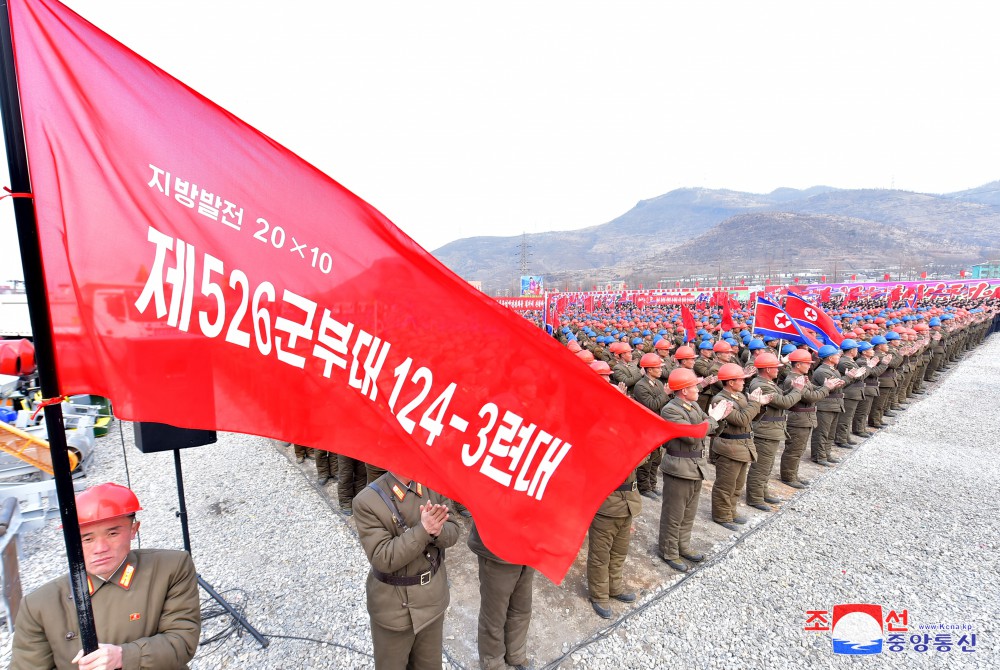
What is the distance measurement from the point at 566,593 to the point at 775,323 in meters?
8.33

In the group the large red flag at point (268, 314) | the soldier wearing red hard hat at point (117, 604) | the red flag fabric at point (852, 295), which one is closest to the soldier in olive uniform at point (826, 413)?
the large red flag at point (268, 314)

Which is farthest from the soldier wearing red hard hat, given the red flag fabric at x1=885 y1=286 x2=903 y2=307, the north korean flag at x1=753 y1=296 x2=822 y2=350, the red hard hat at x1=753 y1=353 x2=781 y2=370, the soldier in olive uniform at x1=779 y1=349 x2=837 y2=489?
the red flag fabric at x1=885 y1=286 x2=903 y2=307

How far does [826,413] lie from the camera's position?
8695 millimetres

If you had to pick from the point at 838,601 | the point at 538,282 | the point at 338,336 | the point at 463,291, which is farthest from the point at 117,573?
the point at 538,282

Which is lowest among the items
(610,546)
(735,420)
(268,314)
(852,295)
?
(610,546)

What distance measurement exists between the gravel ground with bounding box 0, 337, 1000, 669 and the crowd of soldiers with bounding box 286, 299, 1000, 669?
408 mm

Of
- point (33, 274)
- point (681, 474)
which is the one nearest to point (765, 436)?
point (681, 474)

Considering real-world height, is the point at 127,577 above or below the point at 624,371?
above

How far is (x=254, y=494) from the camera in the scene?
7.29m

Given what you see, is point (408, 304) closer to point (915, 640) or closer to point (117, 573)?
point (117, 573)

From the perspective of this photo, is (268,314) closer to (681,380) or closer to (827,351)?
(681,380)

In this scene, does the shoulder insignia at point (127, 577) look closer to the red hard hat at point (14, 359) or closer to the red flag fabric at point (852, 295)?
the red hard hat at point (14, 359)

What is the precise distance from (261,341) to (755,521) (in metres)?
7.39

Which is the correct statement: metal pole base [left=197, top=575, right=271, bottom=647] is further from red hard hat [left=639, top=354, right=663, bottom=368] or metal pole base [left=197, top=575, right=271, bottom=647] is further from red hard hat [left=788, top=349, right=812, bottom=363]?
red hard hat [left=788, top=349, right=812, bottom=363]
